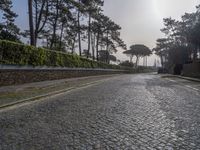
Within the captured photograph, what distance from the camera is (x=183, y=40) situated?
3078 inches

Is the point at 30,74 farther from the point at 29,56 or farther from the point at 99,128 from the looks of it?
the point at 99,128

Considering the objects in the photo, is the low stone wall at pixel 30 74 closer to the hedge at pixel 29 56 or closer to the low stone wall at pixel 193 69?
the hedge at pixel 29 56

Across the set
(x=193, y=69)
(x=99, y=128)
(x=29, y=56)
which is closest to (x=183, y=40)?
(x=193, y=69)

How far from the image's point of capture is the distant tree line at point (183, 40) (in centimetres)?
4318

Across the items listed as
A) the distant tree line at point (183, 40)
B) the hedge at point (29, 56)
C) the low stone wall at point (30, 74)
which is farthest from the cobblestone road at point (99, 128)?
the distant tree line at point (183, 40)

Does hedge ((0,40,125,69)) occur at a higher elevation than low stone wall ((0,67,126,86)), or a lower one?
higher

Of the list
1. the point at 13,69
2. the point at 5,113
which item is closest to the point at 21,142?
the point at 5,113

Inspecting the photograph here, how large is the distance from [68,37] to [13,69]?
4507 cm

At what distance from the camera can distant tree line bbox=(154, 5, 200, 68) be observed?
4318 centimetres

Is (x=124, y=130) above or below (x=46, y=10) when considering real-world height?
below

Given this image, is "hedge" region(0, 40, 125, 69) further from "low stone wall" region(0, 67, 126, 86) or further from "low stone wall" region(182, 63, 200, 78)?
"low stone wall" region(182, 63, 200, 78)

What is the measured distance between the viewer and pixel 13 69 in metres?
20.3

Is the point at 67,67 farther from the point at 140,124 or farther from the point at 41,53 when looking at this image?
the point at 140,124

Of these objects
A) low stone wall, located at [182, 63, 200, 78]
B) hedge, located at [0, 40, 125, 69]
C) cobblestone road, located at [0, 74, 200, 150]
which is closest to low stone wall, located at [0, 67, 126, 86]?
hedge, located at [0, 40, 125, 69]
